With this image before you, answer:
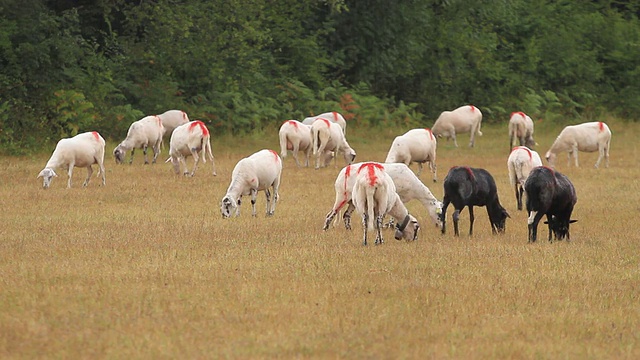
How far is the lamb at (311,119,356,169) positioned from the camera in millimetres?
26609

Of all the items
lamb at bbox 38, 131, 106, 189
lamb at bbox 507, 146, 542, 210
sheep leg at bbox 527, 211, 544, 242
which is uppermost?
lamb at bbox 38, 131, 106, 189

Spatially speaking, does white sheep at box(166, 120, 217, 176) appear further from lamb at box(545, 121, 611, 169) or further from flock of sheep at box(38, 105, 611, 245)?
lamb at box(545, 121, 611, 169)

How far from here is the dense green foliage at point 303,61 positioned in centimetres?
3078

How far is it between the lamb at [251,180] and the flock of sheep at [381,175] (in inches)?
0.6

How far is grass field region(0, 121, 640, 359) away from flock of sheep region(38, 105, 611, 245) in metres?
0.40

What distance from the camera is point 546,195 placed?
13.9 meters

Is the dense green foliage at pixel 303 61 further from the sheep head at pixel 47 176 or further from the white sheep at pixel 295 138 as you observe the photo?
the sheep head at pixel 47 176

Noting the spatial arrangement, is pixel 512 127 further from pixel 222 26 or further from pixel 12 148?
pixel 12 148

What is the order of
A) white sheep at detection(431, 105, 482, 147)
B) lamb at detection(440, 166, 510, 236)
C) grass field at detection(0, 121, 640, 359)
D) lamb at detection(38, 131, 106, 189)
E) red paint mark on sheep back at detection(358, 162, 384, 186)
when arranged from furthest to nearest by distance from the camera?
white sheep at detection(431, 105, 482, 147), lamb at detection(38, 131, 106, 189), lamb at detection(440, 166, 510, 236), red paint mark on sheep back at detection(358, 162, 384, 186), grass field at detection(0, 121, 640, 359)

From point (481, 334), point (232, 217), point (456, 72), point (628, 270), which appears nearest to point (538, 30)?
point (456, 72)

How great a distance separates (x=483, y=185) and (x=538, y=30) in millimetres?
33992

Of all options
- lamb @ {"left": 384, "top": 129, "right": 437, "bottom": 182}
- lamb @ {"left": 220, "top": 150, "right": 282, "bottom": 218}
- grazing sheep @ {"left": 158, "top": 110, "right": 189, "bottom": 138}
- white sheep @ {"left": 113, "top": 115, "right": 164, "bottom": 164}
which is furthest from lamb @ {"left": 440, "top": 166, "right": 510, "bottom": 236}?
grazing sheep @ {"left": 158, "top": 110, "right": 189, "bottom": 138}

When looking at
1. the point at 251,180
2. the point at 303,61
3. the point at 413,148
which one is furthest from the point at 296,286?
the point at 303,61

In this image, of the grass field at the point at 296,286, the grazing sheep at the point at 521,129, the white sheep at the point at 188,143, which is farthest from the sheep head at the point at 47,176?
the grazing sheep at the point at 521,129
